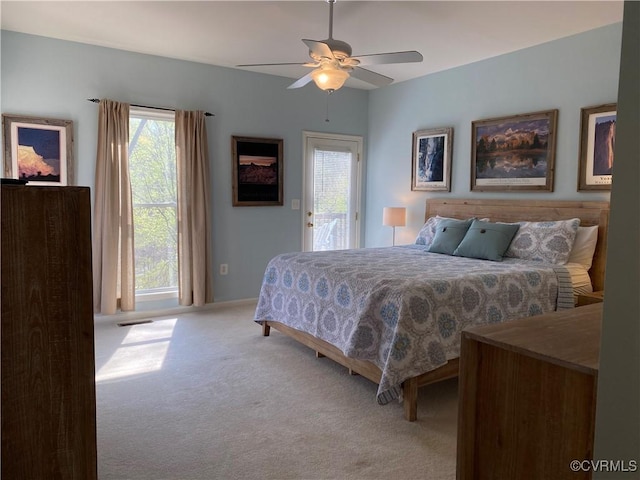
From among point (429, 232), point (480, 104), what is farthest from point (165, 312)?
point (480, 104)

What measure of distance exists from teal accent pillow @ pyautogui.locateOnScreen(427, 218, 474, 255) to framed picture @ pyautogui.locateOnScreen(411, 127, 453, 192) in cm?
88

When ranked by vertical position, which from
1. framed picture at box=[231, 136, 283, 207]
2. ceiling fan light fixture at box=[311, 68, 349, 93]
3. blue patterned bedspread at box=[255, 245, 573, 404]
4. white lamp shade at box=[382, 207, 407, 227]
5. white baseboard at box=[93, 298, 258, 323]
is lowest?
white baseboard at box=[93, 298, 258, 323]

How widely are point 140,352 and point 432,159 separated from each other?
146 inches

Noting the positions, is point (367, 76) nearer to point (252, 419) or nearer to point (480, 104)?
point (480, 104)

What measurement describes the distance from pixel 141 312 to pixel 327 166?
2865 mm

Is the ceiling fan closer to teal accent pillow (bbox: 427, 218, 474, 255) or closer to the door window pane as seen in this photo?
teal accent pillow (bbox: 427, 218, 474, 255)

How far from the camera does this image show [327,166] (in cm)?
592

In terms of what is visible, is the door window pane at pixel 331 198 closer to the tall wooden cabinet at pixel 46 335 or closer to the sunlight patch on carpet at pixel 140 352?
the sunlight patch on carpet at pixel 140 352

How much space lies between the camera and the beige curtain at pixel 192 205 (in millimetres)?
4766

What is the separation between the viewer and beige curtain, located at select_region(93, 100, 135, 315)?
4.33 m

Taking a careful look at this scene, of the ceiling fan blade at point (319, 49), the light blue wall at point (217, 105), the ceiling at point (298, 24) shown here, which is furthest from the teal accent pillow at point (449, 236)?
the ceiling fan blade at point (319, 49)

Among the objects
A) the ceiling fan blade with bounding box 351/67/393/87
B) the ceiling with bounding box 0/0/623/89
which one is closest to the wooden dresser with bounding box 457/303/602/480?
the ceiling fan blade with bounding box 351/67/393/87

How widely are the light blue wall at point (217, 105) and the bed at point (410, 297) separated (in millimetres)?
1404

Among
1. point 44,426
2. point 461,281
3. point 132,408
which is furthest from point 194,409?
point 461,281
